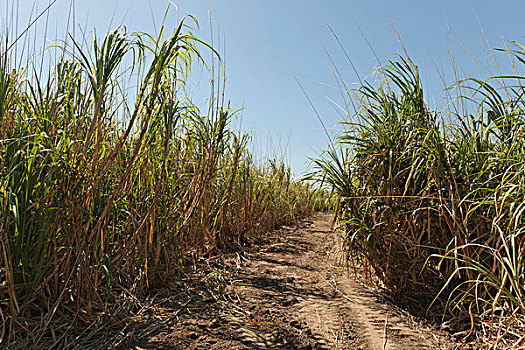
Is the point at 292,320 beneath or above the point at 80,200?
beneath

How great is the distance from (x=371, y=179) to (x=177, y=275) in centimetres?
135

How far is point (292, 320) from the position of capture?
1877 mm

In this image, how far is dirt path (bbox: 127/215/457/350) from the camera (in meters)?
1.62

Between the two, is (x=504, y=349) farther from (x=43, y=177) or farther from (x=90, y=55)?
(x=90, y=55)

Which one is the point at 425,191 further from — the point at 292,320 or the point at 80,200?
the point at 80,200

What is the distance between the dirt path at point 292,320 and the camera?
63.9 inches

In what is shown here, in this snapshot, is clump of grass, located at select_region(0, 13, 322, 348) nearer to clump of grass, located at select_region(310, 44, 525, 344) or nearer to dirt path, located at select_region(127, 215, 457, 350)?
dirt path, located at select_region(127, 215, 457, 350)

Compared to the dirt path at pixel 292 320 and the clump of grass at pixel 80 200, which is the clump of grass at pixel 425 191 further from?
the clump of grass at pixel 80 200

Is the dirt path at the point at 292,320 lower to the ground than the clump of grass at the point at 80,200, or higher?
lower

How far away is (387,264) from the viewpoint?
2.10 m

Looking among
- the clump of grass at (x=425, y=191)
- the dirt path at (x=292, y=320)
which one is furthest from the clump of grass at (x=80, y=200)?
the clump of grass at (x=425, y=191)

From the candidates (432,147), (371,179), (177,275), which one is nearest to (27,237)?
(177,275)

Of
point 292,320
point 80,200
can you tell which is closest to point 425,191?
point 292,320

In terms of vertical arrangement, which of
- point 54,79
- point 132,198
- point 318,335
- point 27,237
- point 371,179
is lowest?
point 318,335
